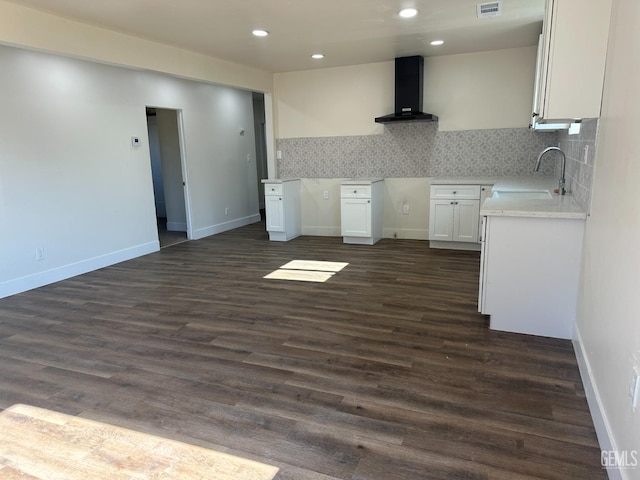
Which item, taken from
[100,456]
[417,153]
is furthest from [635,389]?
[417,153]

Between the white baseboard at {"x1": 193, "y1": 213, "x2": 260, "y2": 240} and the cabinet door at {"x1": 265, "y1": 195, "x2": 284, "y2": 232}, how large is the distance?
1.24 metres

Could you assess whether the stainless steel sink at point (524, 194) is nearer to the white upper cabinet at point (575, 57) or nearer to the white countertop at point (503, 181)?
the white countertop at point (503, 181)

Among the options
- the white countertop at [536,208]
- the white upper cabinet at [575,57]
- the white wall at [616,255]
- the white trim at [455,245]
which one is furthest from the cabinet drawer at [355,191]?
the white wall at [616,255]

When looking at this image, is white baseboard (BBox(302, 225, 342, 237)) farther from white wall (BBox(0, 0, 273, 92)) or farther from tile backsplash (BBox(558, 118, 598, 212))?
tile backsplash (BBox(558, 118, 598, 212))

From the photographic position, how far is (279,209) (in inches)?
249

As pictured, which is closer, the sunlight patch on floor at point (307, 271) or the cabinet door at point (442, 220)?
the sunlight patch on floor at point (307, 271)

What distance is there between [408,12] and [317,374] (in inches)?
128

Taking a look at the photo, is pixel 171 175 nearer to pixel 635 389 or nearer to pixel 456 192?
pixel 456 192

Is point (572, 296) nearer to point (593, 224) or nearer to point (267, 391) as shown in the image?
point (593, 224)

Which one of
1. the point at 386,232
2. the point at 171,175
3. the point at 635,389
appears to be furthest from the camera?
the point at 171,175

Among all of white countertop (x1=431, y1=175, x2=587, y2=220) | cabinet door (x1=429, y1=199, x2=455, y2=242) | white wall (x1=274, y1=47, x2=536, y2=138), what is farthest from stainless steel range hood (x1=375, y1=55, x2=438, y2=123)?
white countertop (x1=431, y1=175, x2=587, y2=220)

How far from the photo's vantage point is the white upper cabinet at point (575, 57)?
239cm

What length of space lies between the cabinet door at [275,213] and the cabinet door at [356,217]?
3.08ft

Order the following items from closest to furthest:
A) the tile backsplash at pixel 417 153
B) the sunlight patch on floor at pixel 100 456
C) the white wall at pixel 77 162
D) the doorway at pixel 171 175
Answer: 1. the sunlight patch on floor at pixel 100 456
2. the white wall at pixel 77 162
3. the tile backsplash at pixel 417 153
4. the doorway at pixel 171 175
